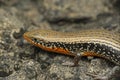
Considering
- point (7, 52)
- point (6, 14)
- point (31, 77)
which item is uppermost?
point (6, 14)

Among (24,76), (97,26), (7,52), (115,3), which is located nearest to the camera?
(24,76)

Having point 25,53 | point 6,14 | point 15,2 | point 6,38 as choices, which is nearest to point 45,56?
point 25,53

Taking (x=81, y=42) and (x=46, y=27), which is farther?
(x=46, y=27)

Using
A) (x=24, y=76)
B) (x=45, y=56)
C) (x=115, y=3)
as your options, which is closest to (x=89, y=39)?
(x=45, y=56)

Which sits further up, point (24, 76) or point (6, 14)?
point (6, 14)

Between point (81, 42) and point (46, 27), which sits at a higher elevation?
point (46, 27)

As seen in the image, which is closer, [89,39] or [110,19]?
[89,39]

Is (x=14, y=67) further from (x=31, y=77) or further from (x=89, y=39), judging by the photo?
(x=89, y=39)

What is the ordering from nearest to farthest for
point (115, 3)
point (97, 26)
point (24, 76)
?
point (24, 76) < point (97, 26) < point (115, 3)
